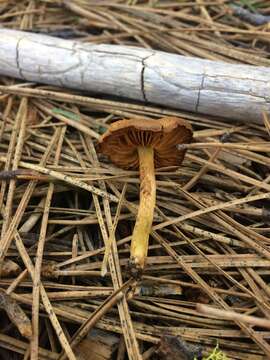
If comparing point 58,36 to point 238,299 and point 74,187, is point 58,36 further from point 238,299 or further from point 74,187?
point 238,299

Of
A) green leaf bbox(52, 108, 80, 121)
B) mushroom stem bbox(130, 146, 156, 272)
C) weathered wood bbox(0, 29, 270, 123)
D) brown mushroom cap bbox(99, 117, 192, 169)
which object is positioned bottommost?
mushroom stem bbox(130, 146, 156, 272)

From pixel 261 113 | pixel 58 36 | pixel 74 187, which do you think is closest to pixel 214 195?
pixel 261 113

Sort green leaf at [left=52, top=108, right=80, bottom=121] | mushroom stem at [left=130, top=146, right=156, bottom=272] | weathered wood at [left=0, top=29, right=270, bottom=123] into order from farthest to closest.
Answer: green leaf at [left=52, top=108, right=80, bottom=121]
weathered wood at [left=0, top=29, right=270, bottom=123]
mushroom stem at [left=130, top=146, right=156, bottom=272]

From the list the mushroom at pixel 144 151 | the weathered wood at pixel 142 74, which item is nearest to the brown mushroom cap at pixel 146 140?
the mushroom at pixel 144 151

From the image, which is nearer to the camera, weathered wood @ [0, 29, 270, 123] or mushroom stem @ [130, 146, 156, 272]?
mushroom stem @ [130, 146, 156, 272]

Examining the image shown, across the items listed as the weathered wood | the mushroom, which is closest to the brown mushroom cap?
the mushroom

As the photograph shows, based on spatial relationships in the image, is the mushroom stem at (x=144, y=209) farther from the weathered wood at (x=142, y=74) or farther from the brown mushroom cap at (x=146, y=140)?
the weathered wood at (x=142, y=74)

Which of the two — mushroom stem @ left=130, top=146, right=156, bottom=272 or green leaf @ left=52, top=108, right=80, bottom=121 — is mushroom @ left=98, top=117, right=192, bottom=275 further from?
green leaf @ left=52, top=108, right=80, bottom=121

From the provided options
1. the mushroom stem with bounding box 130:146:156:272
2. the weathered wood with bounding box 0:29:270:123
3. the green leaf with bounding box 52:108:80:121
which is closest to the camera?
the mushroom stem with bounding box 130:146:156:272
